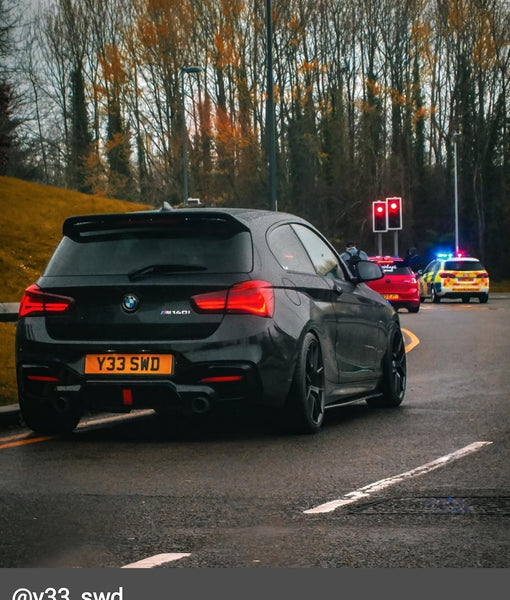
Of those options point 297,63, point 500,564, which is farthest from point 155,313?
point 297,63

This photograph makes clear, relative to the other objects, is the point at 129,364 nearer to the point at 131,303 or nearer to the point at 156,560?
the point at 131,303

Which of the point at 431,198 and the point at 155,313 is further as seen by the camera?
the point at 431,198

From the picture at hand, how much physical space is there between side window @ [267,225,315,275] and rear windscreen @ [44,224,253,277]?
402 mm

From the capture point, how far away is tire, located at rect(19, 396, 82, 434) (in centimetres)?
985

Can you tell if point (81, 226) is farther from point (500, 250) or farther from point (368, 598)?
point (500, 250)

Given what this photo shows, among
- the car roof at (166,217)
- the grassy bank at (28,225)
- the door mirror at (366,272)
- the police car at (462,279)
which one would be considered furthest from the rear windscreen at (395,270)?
the car roof at (166,217)

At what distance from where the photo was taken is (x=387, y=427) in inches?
425

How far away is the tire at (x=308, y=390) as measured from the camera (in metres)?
9.97

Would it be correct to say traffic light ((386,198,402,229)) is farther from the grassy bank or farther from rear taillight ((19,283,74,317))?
rear taillight ((19,283,74,317))

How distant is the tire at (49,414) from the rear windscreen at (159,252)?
0.95 metres

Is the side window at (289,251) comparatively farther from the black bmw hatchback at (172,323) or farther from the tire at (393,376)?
the tire at (393,376)

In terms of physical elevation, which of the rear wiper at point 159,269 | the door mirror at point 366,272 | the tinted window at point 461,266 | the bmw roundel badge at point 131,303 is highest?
the rear wiper at point 159,269

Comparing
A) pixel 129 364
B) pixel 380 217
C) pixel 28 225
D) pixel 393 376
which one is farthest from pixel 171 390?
pixel 28 225

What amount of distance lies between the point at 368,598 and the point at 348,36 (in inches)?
2636
